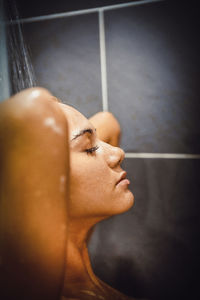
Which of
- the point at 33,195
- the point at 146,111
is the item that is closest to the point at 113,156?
the point at 33,195

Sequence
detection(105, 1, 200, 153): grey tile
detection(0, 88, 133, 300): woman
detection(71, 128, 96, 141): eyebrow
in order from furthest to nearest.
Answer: detection(105, 1, 200, 153): grey tile < detection(71, 128, 96, 141): eyebrow < detection(0, 88, 133, 300): woman

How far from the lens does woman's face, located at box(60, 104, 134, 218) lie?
1.29 ft

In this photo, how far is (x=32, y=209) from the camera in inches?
9.5

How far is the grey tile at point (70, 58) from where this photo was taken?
71 cm

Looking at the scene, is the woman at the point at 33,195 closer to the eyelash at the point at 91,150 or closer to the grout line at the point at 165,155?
the eyelash at the point at 91,150

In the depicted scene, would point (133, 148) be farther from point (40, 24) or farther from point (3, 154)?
point (3, 154)

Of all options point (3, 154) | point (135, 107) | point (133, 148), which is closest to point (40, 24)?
point (135, 107)

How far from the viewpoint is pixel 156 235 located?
2.76 feet

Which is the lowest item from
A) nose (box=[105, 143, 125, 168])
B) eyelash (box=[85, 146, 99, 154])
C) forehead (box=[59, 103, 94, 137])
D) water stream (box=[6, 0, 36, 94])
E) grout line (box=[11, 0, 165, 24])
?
nose (box=[105, 143, 125, 168])

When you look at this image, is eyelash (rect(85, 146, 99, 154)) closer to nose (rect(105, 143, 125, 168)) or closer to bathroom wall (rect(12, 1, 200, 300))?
nose (rect(105, 143, 125, 168))

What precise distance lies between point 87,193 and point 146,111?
0.49m

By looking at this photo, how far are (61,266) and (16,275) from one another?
0.05 metres

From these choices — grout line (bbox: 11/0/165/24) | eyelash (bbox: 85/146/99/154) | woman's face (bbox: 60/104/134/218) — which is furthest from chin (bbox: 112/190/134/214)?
grout line (bbox: 11/0/165/24)

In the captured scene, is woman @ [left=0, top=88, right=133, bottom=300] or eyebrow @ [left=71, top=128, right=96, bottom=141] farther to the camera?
eyebrow @ [left=71, top=128, right=96, bottom=141]
